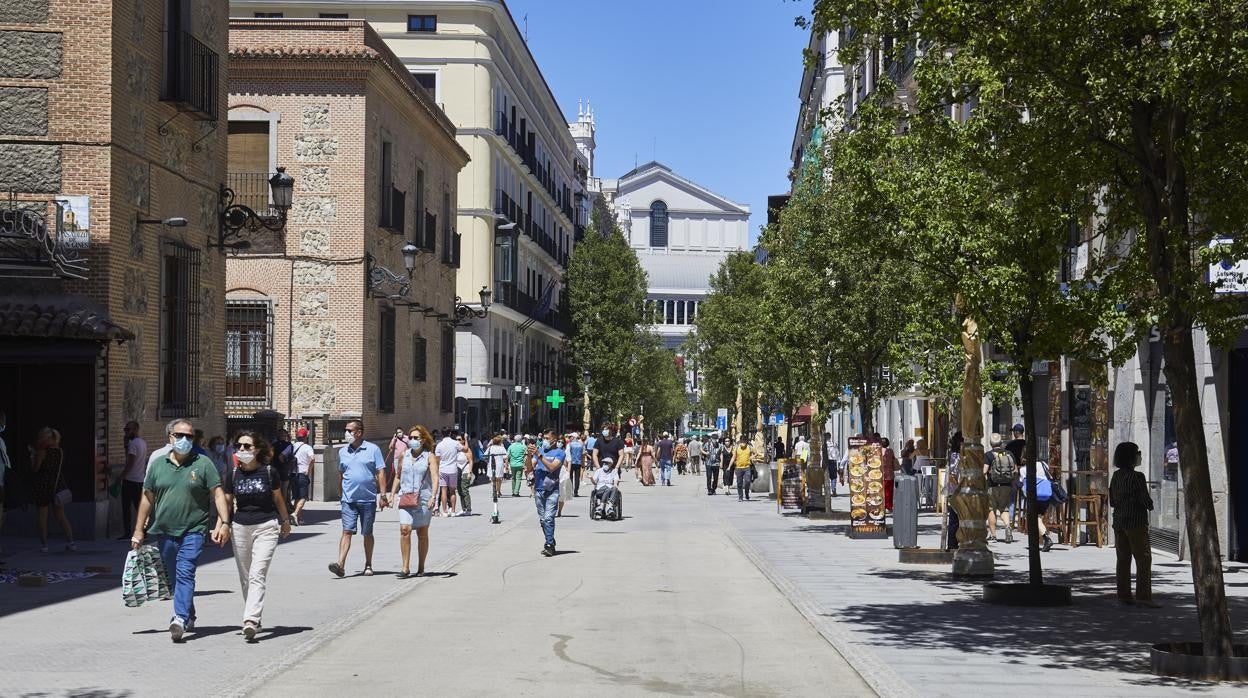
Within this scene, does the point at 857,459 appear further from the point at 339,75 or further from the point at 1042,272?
the point at 339,75

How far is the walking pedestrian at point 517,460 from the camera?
3891 cm

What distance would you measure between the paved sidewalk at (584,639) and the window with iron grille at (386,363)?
1798 centimetres

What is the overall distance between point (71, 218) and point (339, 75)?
14937 millimetres

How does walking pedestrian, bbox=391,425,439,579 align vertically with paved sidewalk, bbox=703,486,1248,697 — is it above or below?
above

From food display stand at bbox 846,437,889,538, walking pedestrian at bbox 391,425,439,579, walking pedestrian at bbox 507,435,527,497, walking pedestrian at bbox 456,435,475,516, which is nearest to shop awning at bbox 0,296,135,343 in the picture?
walking pedestrian at bbox 391,425,439,579

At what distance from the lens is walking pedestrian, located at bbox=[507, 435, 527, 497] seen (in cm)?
3891

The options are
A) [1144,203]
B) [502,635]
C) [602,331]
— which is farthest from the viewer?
[602,331]

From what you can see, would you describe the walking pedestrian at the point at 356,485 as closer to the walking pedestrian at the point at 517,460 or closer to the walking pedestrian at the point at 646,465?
the walking pedestrian at the point at 517,460

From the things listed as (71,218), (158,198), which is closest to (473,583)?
(71,218)

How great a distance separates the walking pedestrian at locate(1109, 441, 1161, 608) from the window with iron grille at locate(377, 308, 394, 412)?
2495 cm

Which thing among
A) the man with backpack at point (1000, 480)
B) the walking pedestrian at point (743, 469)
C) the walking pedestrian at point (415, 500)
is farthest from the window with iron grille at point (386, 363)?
the walking pedestrian at point (415, 500)

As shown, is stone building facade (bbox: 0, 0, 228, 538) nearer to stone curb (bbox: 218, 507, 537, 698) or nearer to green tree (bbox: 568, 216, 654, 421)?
stone curb (bbox: 218, 507, 537, 698)

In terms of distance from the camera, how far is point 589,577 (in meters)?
18.1

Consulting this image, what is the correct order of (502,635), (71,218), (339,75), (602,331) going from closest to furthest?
(502,635) < (71,218) < (339,75) < (602,331)
